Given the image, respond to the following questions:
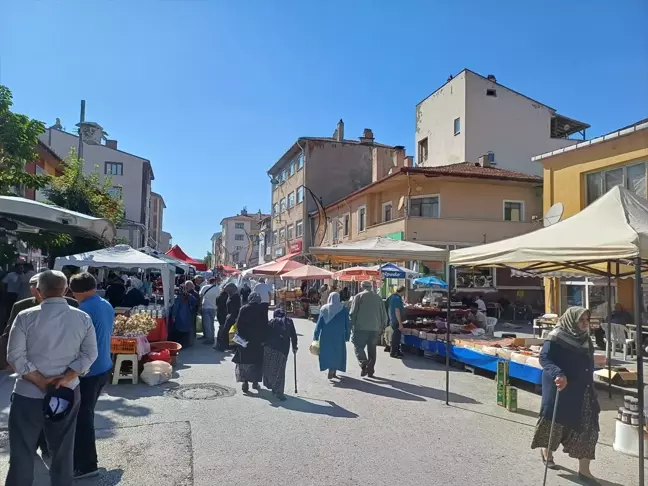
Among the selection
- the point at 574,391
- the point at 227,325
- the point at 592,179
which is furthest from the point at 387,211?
the point at 574,391

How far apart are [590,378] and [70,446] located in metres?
4.63

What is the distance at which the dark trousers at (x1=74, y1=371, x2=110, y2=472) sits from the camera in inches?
176

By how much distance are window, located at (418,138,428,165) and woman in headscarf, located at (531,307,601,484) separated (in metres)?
31.8

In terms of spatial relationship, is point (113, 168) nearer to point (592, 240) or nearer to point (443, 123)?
point (443, 123)

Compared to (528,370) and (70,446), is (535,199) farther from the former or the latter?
(70,446)

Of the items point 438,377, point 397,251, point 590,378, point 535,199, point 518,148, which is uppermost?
point 518,148

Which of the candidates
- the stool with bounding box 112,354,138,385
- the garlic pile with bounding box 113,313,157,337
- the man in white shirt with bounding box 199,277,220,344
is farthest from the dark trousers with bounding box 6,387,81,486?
the man in white shirt with bounding box 199,277,220,344

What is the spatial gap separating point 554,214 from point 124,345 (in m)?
13.1

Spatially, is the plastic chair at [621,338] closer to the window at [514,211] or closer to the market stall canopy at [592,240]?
the market stall canopy at [592,240]

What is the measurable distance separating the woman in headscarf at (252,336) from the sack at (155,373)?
1415mm

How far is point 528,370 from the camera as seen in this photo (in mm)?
8352

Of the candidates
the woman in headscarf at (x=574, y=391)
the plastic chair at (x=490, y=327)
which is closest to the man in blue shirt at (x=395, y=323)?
the plastic chair at (x=490, y=327)

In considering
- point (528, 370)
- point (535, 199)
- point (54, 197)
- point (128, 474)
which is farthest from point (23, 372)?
point (535, 199)

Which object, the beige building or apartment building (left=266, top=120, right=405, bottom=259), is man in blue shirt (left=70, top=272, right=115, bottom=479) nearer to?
the beige building
